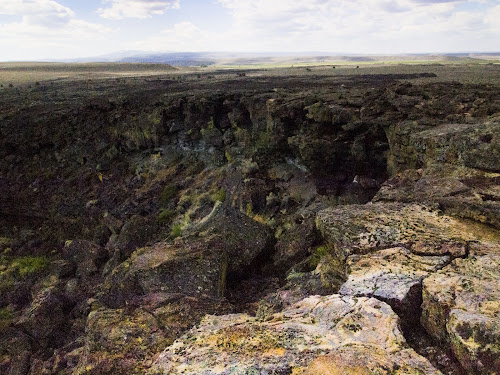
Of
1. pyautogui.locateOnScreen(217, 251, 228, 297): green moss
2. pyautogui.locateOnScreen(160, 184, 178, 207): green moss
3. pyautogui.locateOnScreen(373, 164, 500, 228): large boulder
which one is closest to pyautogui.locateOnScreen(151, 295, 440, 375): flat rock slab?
pyautogui.locateOnScreen(373, 164, 500, 228): large boulder

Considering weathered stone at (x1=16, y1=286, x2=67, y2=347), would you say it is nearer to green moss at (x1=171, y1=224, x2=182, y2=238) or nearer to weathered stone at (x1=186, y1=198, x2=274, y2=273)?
weathered stone at (x1=186, y1=198, x2=274, y2=273)

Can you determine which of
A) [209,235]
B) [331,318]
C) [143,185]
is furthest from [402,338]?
[143,185]

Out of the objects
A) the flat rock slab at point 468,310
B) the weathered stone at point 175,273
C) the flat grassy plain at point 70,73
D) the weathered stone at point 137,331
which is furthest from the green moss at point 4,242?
the flat grassy plain at point 70,73

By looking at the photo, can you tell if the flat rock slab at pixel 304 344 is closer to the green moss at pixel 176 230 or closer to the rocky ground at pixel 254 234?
the rocky ground at pixel 254 234

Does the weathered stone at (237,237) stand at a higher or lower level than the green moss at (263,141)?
lower

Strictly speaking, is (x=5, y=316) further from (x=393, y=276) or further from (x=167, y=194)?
(x=393, y=276)

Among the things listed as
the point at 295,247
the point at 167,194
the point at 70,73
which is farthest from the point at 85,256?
the point at 70,73

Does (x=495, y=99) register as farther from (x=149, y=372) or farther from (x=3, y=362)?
(x=3, y=362)
